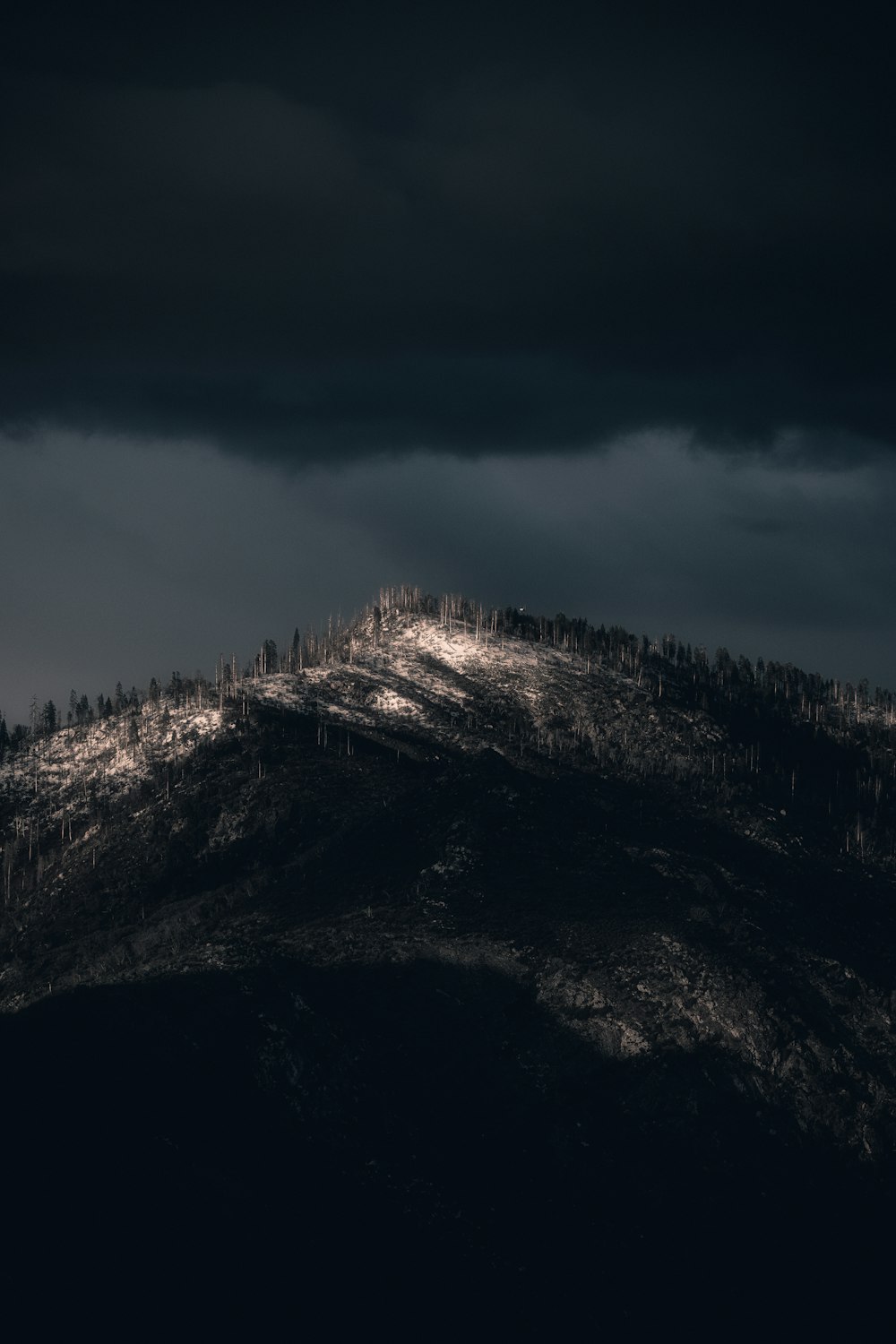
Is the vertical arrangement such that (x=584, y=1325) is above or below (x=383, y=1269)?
below

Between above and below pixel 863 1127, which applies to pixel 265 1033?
above

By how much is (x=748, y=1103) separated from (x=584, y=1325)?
43.3 m

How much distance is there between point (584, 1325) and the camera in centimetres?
13662

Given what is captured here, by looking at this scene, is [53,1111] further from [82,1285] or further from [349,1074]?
[349,1074]

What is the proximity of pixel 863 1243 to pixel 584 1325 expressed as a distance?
42346mm

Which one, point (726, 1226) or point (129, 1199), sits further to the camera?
point (726, 1226)

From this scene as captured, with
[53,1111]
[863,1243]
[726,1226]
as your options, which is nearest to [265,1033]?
[53,1111]

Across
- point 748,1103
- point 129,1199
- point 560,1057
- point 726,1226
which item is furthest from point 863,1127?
point 129,1199

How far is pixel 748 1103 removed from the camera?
6742 inches

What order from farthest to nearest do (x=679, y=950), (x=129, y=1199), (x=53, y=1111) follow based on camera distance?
(x=679, y=950) < (x=53, y=1111) < (x=129, y=1199)

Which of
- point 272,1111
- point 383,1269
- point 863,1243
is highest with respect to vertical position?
point 272,1111

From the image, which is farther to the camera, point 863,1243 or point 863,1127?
point 863,1127

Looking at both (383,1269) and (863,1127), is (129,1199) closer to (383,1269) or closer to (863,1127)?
(383,1269)

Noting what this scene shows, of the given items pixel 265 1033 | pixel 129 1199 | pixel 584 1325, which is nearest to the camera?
pixel 129 1199
